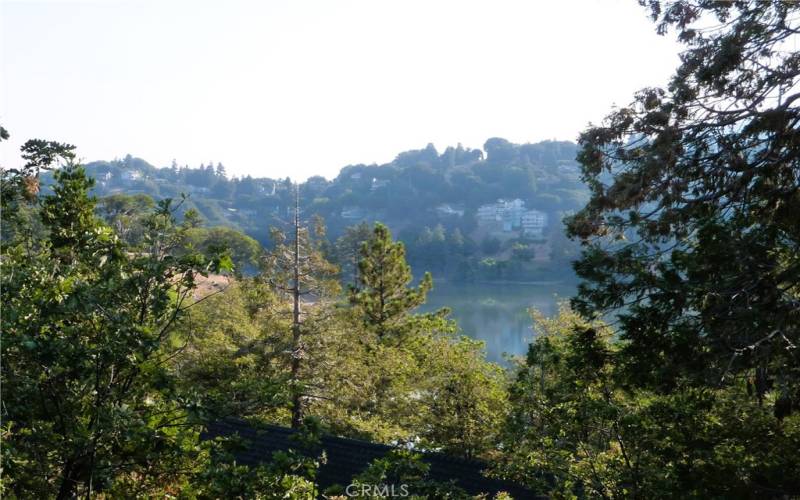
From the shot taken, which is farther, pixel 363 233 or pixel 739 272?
pixel 363 233

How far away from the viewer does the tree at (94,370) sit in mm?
3820

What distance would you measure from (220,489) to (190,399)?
2.51 ft

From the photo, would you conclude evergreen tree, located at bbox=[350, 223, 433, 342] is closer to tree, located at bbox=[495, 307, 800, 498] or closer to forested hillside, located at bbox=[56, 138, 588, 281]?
tree, located at bbox=[495, 307, 800, 498]

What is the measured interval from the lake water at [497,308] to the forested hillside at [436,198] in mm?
10491

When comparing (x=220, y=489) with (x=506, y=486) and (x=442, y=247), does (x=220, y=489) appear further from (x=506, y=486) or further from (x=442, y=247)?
(x=442, y=247)

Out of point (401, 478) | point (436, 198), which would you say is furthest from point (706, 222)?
point (436, 198)

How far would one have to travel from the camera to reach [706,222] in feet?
19.0

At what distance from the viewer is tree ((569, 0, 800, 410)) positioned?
17.7 ft

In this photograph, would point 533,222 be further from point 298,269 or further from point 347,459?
point 347,459

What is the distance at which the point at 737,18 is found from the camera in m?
6.23

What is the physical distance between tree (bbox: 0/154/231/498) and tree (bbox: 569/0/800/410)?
3.99 meters

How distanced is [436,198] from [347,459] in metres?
144

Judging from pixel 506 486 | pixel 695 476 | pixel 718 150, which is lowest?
pixel 506 486

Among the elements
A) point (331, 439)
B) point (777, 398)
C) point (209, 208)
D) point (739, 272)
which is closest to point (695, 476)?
point (777, 398)
